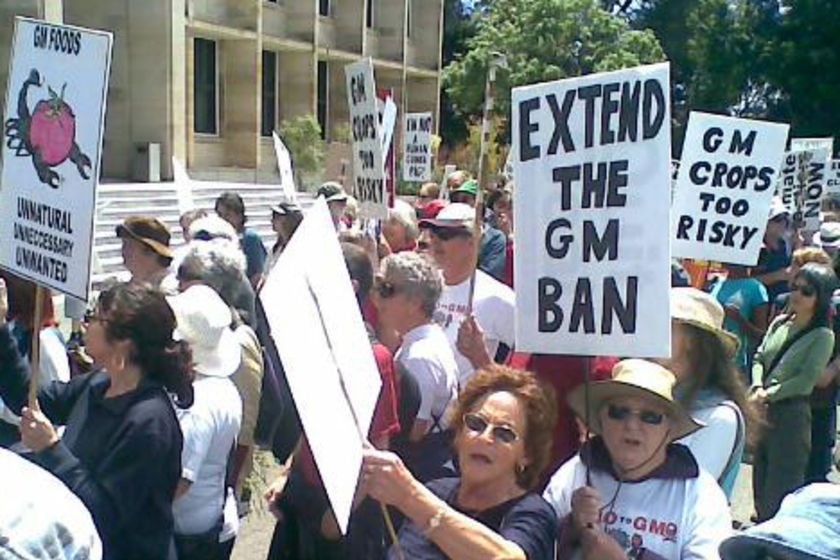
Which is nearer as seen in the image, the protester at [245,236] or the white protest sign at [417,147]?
the protester at [245,236]

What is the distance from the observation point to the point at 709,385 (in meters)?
3.58

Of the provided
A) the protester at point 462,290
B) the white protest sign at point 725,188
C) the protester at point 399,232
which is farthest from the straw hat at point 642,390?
the protester at point 399,232

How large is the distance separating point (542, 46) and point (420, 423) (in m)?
34.6

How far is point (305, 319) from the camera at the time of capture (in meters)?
2.31

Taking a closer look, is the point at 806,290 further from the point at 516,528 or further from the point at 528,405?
the point at 516,528

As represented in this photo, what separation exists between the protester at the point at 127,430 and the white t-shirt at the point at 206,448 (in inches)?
5.4

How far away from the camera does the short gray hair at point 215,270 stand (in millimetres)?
4793

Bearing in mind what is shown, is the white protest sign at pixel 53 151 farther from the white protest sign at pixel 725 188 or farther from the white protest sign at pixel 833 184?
the white protest sign at pixel 833 184

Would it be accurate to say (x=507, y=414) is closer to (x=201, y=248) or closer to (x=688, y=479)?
(x=688, y=479)

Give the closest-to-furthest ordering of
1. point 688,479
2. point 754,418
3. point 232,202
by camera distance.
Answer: point 688,479 < point 754,418 < point 232,202

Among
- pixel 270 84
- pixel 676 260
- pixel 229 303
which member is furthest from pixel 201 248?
pixel 270 84

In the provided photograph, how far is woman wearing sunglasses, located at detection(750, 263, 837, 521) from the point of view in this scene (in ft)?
19.2

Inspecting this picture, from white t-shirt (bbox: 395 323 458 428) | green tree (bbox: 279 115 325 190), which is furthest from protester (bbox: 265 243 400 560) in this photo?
green tree (bbox: 279 115 325 190)

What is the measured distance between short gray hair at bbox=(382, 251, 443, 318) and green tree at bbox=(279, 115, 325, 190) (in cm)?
2300
